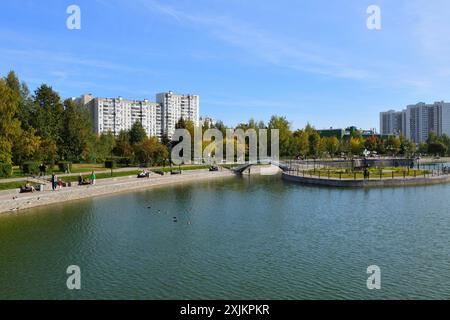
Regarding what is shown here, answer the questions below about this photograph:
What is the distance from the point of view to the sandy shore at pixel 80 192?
33.6 metres

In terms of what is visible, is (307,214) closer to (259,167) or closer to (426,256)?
(426,256)

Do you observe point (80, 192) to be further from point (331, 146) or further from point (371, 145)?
point (371, 145)

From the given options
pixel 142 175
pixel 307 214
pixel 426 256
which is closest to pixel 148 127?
pixel 142 175

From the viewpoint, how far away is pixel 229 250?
21.3 m

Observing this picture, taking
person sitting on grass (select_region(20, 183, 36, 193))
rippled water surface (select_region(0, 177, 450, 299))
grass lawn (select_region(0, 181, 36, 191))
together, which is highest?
grass lawn (select_region(0, 181, 36, 191))

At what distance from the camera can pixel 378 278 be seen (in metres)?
16.8

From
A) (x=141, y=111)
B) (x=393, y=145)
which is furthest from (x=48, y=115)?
(x=393, y=145)

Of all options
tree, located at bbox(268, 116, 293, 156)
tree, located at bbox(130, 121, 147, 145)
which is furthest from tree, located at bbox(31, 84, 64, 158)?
tree, located at bbox(268, 116, 293, 156)

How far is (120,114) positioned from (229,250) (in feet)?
443

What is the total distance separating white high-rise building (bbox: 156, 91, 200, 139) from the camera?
161m

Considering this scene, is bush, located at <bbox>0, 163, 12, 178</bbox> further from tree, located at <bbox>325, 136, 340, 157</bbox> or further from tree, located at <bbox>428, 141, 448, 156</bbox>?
tree, located at <bbox>428, 141, 448, 156</bbox>

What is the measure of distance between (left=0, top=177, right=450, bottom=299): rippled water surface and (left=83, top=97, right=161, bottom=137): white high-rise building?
111974mm

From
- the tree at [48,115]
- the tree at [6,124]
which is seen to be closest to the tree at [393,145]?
the tree at [48,115]

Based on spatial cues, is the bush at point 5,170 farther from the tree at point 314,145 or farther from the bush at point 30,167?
the tree at point 314,145
